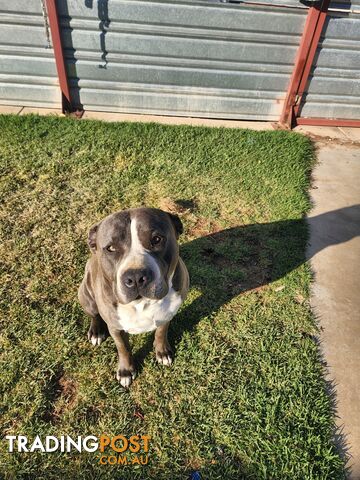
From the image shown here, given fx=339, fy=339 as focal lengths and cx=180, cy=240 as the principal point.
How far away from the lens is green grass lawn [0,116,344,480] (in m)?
2.46

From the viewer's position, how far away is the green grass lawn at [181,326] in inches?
96.7

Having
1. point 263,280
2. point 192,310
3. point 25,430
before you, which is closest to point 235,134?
point 263,280

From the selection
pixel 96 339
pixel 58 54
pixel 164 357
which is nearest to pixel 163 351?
pixel 164 357

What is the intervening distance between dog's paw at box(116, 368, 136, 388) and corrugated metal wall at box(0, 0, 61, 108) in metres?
5.32

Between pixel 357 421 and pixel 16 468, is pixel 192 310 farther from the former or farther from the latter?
pixel 16 468

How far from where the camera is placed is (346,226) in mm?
4414

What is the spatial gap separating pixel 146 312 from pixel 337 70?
608 cm

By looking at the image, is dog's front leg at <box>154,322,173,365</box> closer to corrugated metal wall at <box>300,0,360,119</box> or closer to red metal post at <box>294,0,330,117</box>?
red metal post at <box>294,0,330,117</box>

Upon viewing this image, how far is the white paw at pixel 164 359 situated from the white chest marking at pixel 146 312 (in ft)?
1.61

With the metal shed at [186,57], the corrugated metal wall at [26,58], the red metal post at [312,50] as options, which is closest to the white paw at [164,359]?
the metal shed at [186,57]

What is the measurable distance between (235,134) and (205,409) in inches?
187

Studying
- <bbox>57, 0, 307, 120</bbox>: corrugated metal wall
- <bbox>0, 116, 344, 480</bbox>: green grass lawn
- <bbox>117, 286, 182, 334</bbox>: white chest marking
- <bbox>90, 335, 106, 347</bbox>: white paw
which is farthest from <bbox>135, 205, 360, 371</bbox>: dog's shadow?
<bbox>57, 0, 307, 120</bbox>: corrugated metal wall

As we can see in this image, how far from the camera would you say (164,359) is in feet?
9.48

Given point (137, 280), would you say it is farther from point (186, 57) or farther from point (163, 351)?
point (186, 57)
